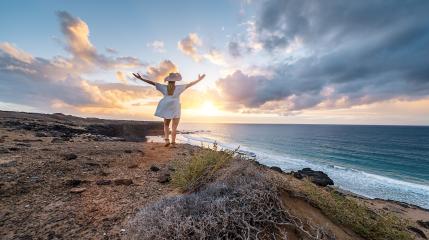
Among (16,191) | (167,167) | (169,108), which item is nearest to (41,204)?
(16,191)

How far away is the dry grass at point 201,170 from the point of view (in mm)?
4691

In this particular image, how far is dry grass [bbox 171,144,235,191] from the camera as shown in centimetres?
469

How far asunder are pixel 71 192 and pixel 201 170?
275 centimetres

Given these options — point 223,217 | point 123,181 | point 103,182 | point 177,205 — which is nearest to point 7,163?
point 103,182

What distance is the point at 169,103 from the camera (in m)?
9.78

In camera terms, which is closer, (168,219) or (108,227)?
(168,219)

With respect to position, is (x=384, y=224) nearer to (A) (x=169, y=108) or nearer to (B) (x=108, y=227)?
(B) (x=108, y=227)

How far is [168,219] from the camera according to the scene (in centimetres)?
302

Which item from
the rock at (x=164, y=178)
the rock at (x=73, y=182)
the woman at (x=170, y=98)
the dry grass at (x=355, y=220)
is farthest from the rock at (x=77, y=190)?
the woman at (x=170, y=98)

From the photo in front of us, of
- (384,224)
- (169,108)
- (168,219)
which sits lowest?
(384,224)

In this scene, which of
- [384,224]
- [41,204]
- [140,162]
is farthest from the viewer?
[140,162]

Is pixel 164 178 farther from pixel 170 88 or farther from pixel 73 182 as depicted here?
pixel 170 88

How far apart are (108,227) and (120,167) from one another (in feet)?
12.2

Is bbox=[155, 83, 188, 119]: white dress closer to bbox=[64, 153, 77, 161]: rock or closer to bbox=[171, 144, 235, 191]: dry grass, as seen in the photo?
bbox=[64, 153, 77, 161]: rock
